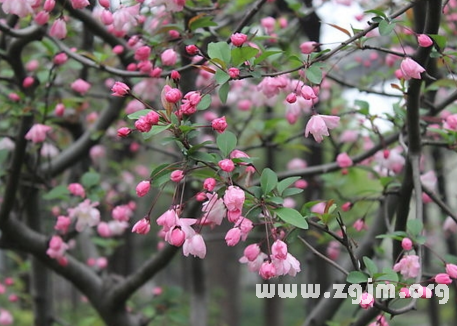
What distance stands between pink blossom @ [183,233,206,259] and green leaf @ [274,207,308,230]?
19 centimetres

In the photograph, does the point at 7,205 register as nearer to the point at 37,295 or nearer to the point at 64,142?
the point at 37,295

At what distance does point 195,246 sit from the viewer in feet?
4.53

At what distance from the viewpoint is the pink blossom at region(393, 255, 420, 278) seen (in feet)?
5.14

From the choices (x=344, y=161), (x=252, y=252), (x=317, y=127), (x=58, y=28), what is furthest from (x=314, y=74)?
(x=344, y=161)

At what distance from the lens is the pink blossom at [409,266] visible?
1567mm

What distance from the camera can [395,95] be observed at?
2.42 meters

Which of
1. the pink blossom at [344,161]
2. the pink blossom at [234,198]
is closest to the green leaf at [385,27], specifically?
the pink blossom at [234,198]

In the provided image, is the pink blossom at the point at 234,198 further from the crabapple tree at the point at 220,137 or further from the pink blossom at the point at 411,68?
the pink blossom at the point at 411,68

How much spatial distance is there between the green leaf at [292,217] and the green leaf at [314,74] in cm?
31

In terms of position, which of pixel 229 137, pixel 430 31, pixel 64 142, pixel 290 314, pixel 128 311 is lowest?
pixel 290 314

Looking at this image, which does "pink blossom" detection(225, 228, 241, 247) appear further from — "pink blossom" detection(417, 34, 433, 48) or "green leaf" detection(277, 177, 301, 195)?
"pink blossom" detection(417, 34, 433, 48)

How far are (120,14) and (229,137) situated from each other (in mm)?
762

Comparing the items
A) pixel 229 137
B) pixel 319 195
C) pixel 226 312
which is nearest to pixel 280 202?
pixel 229 137

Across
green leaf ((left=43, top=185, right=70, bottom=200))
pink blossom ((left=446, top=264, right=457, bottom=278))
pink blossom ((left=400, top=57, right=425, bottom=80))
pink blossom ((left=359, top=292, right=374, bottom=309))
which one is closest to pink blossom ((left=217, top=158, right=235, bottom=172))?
Result: pink blossom ((left=359, top=292, right=374, bottom=309))
